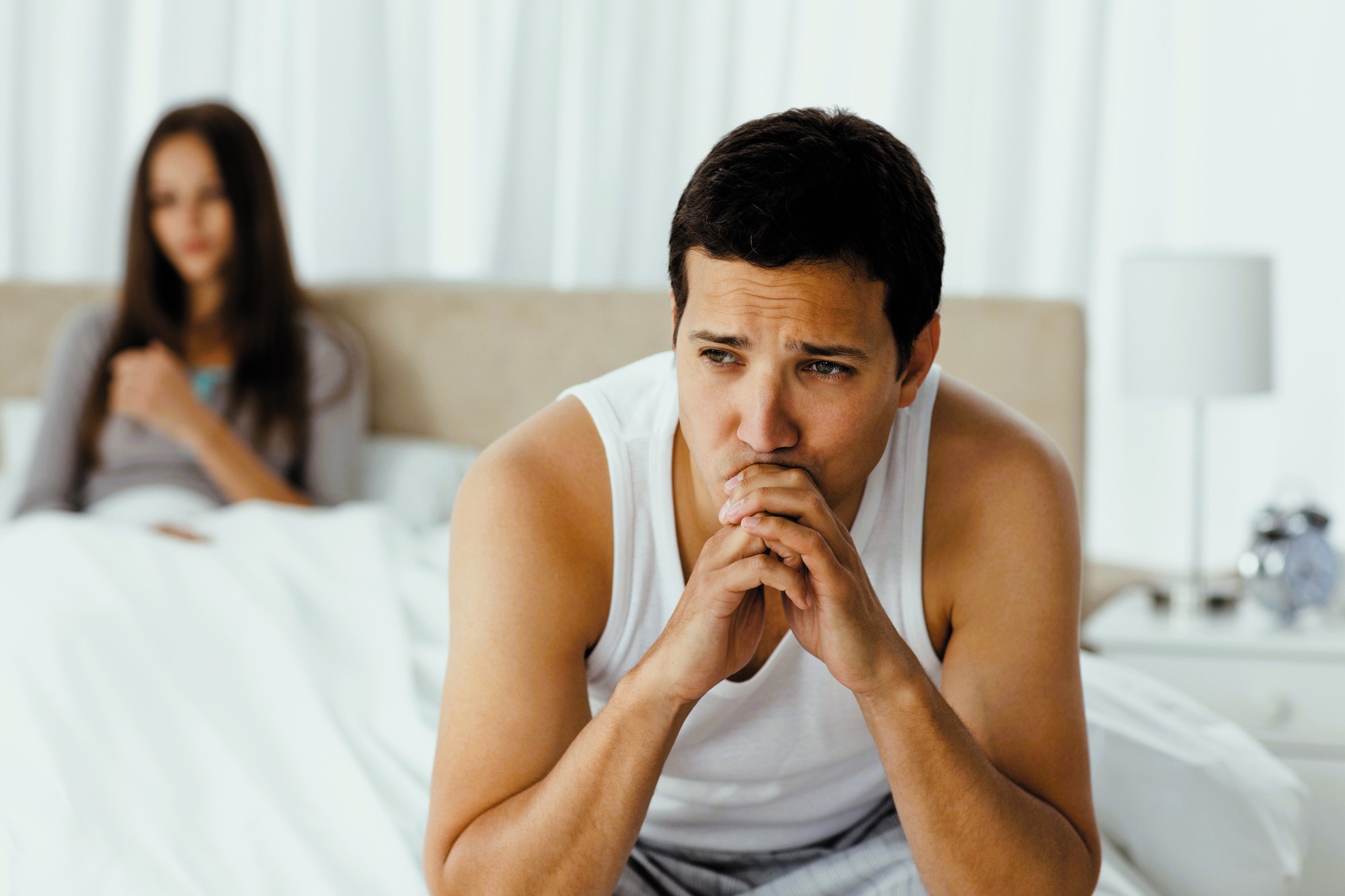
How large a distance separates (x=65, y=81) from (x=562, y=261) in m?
1.22

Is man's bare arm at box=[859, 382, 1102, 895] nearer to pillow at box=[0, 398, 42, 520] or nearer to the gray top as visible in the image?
the gray top

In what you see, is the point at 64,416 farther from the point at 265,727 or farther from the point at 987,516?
the point at 987,516

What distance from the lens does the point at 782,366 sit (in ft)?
3.17

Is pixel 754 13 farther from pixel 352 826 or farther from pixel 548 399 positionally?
pixel 352 826

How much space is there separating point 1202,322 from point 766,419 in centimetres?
140

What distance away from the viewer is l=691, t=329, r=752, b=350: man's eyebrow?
3.17 ft

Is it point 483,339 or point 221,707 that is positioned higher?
point 483,339

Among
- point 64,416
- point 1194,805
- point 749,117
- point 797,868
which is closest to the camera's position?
point 797,868

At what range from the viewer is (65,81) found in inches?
115

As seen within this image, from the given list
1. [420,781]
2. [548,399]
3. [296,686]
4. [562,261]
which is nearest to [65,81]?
[562,261]

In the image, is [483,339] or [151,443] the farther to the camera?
[483,339]

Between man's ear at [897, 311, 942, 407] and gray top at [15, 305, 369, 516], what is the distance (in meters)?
1.49

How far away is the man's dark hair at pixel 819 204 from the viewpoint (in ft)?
3.09

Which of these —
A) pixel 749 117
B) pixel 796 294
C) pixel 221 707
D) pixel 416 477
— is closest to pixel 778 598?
pixel 796 294
